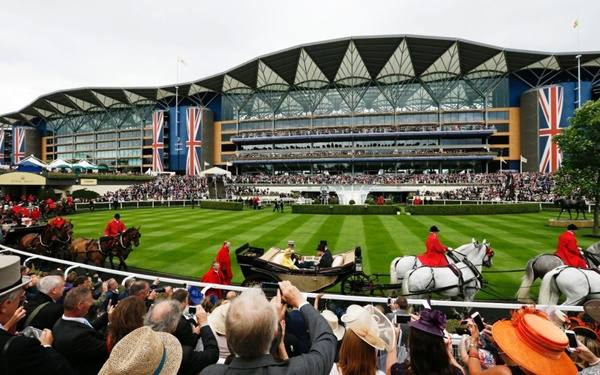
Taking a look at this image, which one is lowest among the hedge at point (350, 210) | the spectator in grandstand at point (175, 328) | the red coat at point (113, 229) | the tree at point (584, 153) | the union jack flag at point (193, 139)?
the hedge at point (350, 210)

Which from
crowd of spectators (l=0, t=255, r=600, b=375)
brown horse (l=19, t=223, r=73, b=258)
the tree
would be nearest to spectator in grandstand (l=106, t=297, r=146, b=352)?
crowd of spectators (l=0, t=255, r=600, b=375)

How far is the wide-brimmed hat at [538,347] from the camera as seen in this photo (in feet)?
Answer: 6.77

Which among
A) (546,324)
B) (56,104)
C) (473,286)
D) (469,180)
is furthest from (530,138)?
(56,104)

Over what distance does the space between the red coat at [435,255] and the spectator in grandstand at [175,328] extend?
6214 millimetres

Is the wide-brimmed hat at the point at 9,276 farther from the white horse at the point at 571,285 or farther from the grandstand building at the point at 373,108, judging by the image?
the grandstand building at the point at 373,108

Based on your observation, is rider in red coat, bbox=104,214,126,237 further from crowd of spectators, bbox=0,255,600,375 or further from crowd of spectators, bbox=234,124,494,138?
crowd of spectators, bbox=234,124,494,138

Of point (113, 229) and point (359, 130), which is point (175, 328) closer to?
point (113, 229)

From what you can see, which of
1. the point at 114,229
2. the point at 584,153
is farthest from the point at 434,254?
the point at 584,153

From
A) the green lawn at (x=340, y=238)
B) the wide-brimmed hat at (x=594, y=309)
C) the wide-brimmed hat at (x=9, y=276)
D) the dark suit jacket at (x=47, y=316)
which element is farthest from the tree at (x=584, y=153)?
the wide-brimmed hat at (x=9, y=276)

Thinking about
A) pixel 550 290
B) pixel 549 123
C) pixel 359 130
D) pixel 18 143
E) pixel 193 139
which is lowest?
pixel 550 290

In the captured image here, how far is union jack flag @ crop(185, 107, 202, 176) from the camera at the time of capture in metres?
73.6

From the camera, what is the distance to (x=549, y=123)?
55094 mm

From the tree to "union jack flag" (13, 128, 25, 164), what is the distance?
135393mm

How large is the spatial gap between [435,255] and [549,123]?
6366cm
